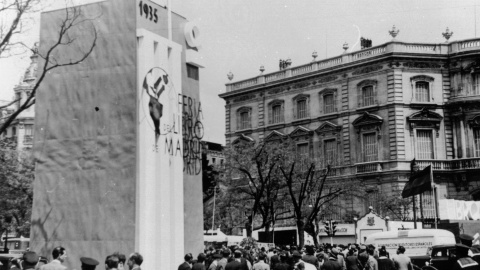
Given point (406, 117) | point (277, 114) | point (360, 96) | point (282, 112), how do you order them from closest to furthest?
point (406, 117)
point (360, 96)
point (282, 112)
point (277, 114)

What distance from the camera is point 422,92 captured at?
169 ft

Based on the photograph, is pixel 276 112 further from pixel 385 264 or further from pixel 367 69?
pixel 385 264

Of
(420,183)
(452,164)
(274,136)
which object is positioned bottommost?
(420,183)

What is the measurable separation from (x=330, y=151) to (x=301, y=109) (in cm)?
473

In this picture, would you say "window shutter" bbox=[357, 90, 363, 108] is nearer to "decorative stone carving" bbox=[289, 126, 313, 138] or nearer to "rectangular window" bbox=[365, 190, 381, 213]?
"decorative stone carving" bbox=[289, 126, 313, 138]

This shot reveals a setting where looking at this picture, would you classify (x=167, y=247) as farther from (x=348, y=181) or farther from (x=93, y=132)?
(x=348, y=181)

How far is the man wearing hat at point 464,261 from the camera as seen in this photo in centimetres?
951

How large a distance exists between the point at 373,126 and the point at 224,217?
13.4 metres

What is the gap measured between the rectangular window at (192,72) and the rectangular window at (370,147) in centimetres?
3359

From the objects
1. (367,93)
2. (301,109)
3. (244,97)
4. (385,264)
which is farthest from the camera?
(244,97)

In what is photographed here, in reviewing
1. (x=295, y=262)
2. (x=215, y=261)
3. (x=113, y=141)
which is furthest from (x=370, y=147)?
(x=295, y=262)

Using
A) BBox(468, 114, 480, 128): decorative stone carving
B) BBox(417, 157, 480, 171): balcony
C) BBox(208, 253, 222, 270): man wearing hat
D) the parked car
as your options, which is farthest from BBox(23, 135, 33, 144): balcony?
BBox(208, 253, 222, 270): man wearing hat

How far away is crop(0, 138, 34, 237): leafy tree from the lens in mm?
36731

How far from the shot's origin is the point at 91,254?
1731cm
